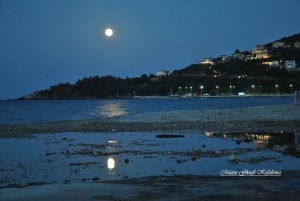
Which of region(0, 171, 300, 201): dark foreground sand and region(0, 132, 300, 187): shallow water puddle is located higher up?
region(0, 171, 300, 201): dark foreground sand

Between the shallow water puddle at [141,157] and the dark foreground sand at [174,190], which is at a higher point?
the dark foreground sand at [174,190]

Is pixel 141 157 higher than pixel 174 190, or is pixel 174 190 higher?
pixel 174 190

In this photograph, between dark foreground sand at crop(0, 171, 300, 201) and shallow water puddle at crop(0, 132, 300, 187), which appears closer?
dark foreground sand at crop(0, 171, 300, 201)

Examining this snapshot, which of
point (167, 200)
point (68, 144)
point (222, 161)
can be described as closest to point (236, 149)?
point (222, 161)

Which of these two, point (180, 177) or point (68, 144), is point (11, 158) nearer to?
point (68, 144)

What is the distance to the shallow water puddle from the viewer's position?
1605 centimetres

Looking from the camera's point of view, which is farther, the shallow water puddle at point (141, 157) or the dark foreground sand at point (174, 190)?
the shallow water puddle at point (141, 157)

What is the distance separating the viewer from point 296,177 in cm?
1367

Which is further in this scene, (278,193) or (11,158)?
(11,158)

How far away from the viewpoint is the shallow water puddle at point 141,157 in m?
16.0

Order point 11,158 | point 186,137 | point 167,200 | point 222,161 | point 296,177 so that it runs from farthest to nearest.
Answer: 1. point 186,137
2. point 11,158
3. point 222,161
4. point 296,177
5. point 167,200

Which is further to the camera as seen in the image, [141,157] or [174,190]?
[141,157]

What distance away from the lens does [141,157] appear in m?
20.5

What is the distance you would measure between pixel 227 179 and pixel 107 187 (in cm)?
378
